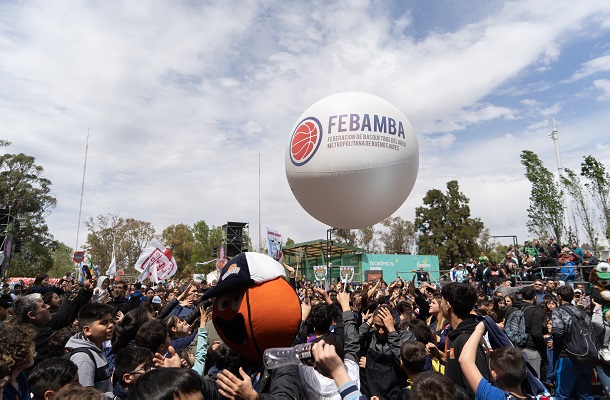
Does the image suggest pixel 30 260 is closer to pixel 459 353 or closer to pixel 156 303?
pixel 156 303

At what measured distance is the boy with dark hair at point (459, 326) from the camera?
3.14 meters

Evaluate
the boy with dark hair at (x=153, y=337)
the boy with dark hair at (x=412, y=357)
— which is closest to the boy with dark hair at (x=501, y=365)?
the boy with dark hair at (x=412, y=357)

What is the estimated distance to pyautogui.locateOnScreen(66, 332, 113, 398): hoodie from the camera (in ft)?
10.5

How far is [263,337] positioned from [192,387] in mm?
617

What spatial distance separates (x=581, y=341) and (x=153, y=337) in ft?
15.0

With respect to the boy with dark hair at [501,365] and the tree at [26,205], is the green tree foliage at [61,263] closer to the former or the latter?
the tree at [26,205]

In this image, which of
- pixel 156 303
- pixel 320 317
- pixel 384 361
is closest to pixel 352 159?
pixel 320 317

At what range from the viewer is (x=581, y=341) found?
189 inches

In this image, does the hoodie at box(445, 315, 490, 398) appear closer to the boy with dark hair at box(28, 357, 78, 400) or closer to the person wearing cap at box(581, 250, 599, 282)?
the boy with dark hair at box(28, 357, 78, 400)

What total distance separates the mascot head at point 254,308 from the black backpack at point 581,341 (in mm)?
4101

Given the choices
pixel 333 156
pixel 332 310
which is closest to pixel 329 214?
pixel 333 156

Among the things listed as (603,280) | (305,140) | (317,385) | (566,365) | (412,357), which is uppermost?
(305,140)

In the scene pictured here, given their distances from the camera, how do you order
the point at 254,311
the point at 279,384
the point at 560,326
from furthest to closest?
the point at 560,326, the point at 254,311, the point at 279,384

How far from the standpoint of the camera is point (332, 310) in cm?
384
